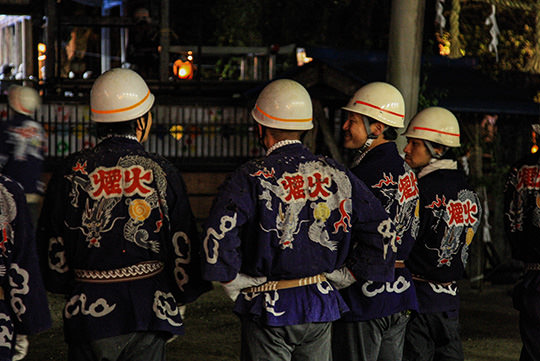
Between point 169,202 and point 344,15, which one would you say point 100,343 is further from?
point 344,15

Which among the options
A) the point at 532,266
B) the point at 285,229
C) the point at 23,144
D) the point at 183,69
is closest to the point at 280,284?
the point at 285,229

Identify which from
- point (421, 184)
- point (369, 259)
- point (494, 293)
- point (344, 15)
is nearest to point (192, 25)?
point (344, 15)

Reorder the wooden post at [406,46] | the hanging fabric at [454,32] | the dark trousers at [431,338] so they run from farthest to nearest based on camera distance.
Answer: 1. the wooden post at [406,46]
2. the hanging fabric at [454,32]
3. the dark trousers at [431,338]

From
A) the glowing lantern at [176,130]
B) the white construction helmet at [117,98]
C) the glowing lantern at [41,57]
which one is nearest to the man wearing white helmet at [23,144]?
the white construction helmet at [117,98]

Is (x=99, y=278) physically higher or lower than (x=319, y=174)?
lower

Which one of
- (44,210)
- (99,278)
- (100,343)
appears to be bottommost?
(100,343)

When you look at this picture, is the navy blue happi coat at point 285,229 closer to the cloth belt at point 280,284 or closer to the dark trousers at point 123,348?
the cloth belt at point 280,284

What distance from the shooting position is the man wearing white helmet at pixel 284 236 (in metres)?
3.79

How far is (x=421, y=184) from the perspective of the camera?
5.52 m

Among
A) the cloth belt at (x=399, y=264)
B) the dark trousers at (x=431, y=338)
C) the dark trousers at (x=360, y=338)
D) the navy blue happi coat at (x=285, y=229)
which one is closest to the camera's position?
the navy blue happi coat at (x=285, y=229)

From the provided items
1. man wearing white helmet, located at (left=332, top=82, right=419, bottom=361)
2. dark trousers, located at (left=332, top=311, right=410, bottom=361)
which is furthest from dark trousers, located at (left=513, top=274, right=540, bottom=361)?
dark trousers, located at (left=332, top=311, right=410, bottom=361)

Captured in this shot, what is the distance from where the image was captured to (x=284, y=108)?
160 inches

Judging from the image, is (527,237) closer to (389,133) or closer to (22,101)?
(389,133)

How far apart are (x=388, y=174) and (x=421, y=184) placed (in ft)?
3.11
